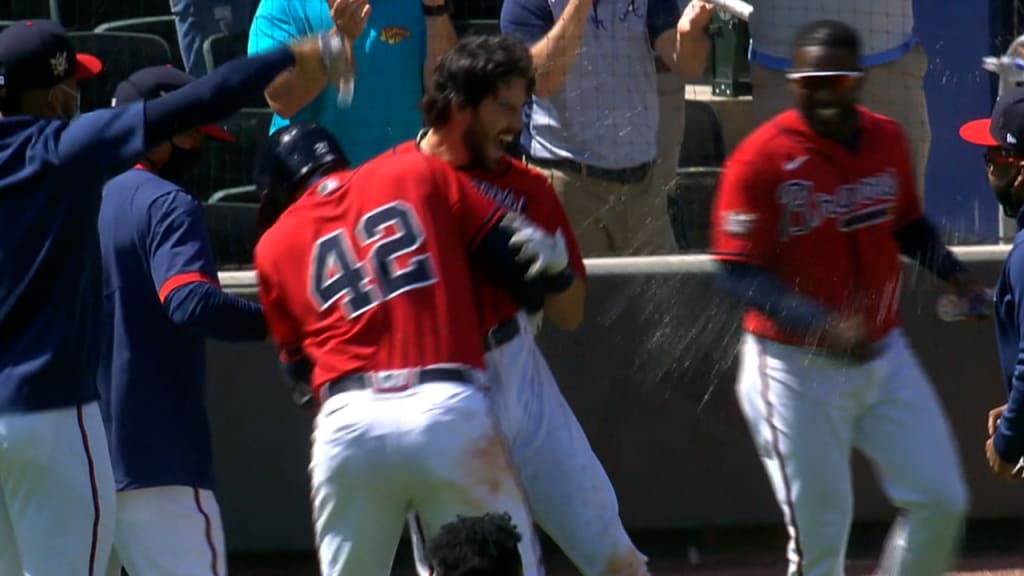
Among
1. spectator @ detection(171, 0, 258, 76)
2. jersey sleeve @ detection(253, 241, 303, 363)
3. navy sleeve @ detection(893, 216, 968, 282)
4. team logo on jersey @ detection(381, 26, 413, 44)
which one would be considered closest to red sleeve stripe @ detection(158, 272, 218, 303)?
jersey sleeve @ detection(253, 241, 303, 363)

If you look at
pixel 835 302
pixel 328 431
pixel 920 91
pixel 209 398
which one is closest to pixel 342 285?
pixel 328 431

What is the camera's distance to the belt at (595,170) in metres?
7.93

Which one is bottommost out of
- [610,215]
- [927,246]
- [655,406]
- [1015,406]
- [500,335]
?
[655,406]

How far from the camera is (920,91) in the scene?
8.44 m

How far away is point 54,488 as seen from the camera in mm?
4988

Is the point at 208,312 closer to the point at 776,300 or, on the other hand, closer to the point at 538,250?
the point at 538,250

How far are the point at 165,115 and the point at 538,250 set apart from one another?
1020mm

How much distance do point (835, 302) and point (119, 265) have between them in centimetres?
217

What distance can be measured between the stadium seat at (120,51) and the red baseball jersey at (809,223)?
13.8ft

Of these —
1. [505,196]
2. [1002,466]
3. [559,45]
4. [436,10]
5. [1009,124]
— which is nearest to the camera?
[505,196]

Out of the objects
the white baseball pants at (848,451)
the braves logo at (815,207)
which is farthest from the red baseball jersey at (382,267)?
the white baseball pants at (848,451)

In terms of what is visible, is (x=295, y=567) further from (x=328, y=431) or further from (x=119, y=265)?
(x=328, y=431)

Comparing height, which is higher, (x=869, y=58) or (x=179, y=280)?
(x=179, y=280)

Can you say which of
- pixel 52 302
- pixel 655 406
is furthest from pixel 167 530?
pixel 655 406
